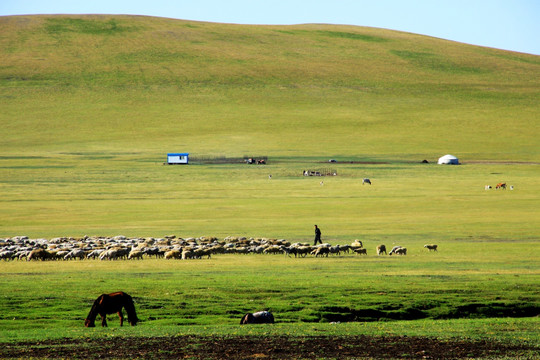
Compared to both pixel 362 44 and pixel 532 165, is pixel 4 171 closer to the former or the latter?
pixel 532 165

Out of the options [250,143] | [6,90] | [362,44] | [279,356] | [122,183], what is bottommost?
[279,356]

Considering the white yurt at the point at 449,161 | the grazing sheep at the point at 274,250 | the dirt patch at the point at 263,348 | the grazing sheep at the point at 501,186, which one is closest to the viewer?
the dirt patch at the point at 263,348

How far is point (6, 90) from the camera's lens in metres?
112

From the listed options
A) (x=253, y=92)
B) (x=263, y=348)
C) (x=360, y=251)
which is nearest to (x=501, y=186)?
(x=360, y=251)

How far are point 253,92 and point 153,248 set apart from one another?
3507 inches

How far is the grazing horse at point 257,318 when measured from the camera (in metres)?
15.9

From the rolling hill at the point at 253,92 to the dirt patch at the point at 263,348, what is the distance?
69910mm

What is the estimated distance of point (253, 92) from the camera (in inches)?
4569

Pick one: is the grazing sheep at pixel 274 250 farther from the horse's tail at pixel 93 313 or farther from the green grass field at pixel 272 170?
the horse's tail at pixel 93 313

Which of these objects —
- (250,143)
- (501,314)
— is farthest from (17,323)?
(250,143)

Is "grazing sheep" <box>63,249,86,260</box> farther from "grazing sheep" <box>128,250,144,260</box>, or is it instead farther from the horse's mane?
the horse's mane

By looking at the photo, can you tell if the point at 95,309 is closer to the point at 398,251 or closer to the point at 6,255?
the point at 6,255

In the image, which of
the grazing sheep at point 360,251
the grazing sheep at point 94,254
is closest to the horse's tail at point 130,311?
the grazing sheep at point 94,254

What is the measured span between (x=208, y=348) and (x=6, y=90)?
107 m
